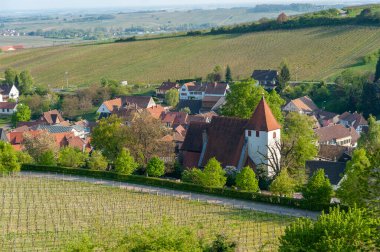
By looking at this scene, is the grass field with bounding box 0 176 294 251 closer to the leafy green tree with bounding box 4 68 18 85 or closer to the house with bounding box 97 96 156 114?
the house with bounding box 97 96 156 114

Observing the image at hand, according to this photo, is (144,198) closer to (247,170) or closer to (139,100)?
(247,170)

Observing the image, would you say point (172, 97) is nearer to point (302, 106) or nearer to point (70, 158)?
point (302, 106)

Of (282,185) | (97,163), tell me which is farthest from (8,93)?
(282,185)

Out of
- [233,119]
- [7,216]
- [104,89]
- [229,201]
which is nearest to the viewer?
[7,216]

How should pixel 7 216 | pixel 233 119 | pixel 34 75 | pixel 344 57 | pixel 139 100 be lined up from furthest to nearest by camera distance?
pixel 34 75, pixel 344 57, pixel 139 100, pixel 233 119, pixel 7 216

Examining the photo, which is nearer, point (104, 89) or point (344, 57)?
point (104, 89)

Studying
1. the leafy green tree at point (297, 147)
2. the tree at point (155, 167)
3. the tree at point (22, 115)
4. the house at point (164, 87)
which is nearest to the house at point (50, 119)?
the tree at point (22, 115)

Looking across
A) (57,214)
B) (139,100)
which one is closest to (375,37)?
(139,100)
